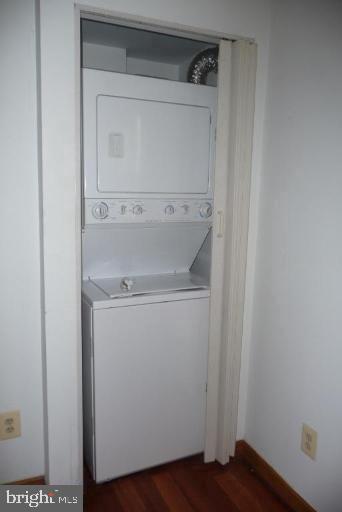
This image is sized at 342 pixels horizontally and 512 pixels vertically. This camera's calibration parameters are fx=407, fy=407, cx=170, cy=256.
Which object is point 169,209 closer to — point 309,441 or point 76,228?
point 76,228

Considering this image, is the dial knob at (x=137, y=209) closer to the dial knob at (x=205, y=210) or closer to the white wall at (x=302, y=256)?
the dial knob at (x=205, y=210)

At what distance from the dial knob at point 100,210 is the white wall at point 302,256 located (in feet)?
2.59

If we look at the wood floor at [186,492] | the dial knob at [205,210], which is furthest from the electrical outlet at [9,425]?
the dial knob at [205,210]

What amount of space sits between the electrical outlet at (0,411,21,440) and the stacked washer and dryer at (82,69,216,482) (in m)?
0.32

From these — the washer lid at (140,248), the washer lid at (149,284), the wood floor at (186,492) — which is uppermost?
the washer lid at (140,248)

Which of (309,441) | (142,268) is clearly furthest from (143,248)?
(309,441)

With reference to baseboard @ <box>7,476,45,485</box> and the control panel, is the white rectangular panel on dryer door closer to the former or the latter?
the control panel

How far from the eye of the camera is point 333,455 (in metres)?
1.63

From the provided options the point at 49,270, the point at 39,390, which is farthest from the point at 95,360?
the point at 49,270

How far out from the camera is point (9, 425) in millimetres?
1832

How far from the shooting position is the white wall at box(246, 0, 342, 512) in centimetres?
159

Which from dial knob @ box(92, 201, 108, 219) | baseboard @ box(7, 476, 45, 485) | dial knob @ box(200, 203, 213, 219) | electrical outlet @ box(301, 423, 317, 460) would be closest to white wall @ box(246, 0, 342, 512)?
electrical outlet @ box(301, 423, 317, 460)

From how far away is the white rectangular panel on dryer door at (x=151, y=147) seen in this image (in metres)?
1.76

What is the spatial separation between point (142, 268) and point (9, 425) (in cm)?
97
